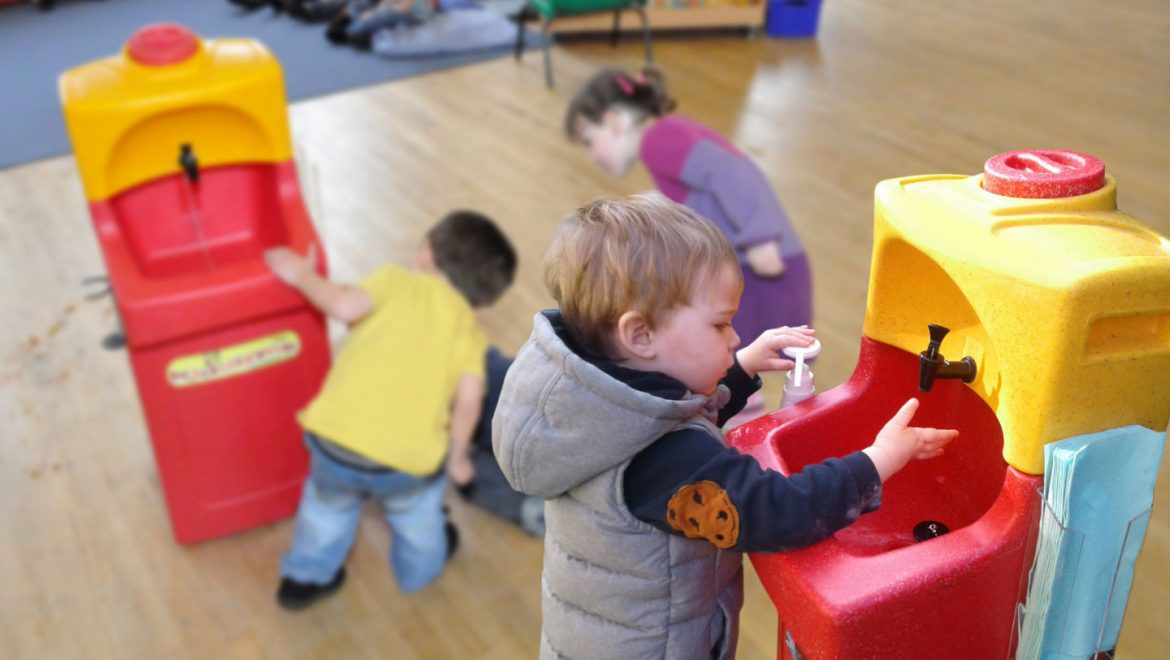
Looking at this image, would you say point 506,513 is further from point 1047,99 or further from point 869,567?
point 1047,99

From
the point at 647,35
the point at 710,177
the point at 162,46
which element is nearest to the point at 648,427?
the point at 710,177

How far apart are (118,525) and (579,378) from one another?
180cm

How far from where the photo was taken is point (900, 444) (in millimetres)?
1050

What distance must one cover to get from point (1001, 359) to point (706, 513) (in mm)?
300

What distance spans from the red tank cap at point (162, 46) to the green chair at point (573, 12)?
2.65 m

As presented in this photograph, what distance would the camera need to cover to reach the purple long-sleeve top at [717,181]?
87.7 inches

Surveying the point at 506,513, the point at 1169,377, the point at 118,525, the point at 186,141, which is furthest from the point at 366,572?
the point at 1169,377

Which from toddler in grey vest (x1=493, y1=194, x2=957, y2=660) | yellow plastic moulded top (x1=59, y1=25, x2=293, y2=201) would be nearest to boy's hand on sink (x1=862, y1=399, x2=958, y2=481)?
toddler in grey vest (x1=493, y1=194, x2=957, y2=660)

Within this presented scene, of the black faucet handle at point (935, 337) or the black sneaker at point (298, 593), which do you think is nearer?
the black faucet handle at point (935, 337)

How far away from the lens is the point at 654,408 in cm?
99

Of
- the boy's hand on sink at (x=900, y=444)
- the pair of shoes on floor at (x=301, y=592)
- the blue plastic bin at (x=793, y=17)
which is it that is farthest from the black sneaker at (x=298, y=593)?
the blue plastic bin at (x=793, y=17)

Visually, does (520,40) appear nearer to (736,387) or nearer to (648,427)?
(736,387)

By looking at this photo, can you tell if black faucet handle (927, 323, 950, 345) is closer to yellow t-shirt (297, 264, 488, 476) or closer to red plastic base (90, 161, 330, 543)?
yellow t-shirt (297, 264, 488, 476)

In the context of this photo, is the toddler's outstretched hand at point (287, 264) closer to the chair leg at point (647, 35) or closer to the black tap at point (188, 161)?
the black tap at point (188, 161)
